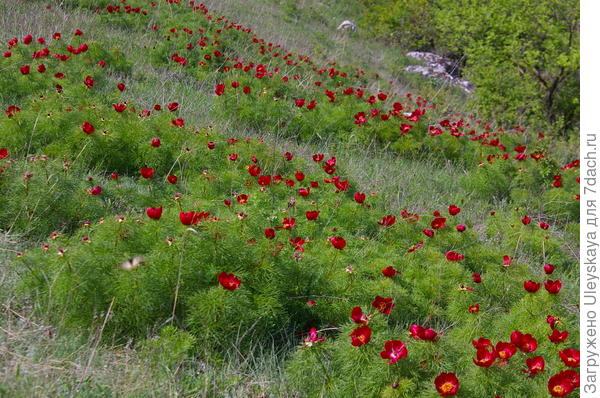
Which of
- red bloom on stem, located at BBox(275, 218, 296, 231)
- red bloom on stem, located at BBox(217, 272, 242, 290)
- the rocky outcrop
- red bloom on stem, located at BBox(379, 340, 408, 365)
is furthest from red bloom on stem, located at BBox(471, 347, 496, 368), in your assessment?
the rocky outcrop

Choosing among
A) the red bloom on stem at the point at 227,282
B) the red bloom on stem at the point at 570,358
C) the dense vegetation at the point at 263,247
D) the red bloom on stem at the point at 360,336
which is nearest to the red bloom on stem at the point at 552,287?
the dense vegetation at the point at 263,247

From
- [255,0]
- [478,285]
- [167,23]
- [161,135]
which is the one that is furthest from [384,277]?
[255,0]

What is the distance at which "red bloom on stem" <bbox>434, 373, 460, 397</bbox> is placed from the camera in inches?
80.7

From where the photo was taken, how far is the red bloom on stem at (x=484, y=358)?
217 centimetres

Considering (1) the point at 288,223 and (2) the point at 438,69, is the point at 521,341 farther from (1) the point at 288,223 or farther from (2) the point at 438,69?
(2) the point at 438,69

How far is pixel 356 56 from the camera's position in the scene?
13727 mm

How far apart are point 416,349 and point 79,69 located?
4706 millimetres

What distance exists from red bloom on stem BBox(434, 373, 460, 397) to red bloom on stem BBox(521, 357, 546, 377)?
0.48 metres

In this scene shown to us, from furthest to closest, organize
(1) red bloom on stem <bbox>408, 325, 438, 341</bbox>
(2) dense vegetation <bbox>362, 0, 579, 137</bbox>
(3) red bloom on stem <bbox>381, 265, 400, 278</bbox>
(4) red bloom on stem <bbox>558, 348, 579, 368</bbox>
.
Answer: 1. (2) dense vegetation <bbox>362, 0, 579, 137</bbox>
2. (3) red bloom on stem <bbox>381, 265, 400, 278</bbox>
3. (4) red bloom on stem <bbox>558, 348, 579, 368</bbox>
4. (1) red bloom on stem <bbox>408, 325, 438, 341</bbox>

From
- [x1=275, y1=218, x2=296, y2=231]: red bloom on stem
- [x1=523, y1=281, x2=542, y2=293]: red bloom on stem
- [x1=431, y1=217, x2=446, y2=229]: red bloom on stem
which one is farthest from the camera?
[x1=431, y1=217, x2=446, y2=229]: red bloom on stem

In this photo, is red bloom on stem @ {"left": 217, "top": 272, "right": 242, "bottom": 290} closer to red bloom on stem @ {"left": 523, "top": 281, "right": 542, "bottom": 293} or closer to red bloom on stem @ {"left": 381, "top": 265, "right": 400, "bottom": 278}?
red bloom on stem @ {"left": 381, "top": 265, "right": 400, "bottom": 278}

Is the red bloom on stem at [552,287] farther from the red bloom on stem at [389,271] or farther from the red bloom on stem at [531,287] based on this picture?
the red bloom on stem at [389,271]

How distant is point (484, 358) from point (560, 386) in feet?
1.05

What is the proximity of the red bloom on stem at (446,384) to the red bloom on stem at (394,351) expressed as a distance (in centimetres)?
17
